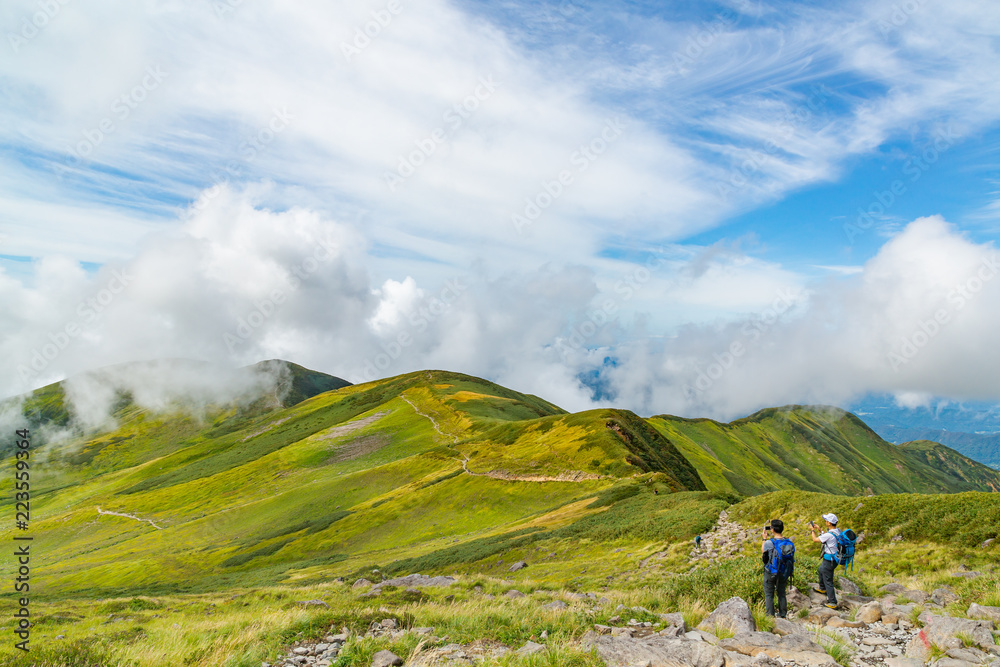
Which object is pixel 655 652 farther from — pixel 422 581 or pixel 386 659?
pixel 422 581

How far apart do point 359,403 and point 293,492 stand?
3018 inches

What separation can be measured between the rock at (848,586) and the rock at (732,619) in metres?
6.98

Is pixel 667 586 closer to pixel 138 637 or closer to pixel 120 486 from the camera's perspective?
pixel 138 637

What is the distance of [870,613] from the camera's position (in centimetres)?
1341

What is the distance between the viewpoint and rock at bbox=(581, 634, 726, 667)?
31.8ft

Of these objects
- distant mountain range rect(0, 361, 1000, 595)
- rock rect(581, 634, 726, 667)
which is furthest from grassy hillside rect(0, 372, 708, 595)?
rock rect(581, 634, 726, 667)

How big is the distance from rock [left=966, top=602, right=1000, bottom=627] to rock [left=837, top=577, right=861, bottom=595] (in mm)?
4249

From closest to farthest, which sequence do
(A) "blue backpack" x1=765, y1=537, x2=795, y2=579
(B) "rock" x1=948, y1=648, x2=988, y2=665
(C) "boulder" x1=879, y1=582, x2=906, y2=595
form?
1. (B) "rock" x1=948, y1=648, x2=988, y2=665
2. (A) "blue backpack" x1=765, y1=537, x2=795, y2=579
3. (C) "boulder" x1=879, y1=582, x2=906, y2=595

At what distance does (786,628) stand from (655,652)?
451cm

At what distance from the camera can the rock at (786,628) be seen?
11.8 metres

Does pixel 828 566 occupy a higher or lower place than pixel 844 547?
lower

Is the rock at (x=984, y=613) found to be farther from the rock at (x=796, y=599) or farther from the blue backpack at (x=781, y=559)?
the blue backpack at (x=781, y=559)

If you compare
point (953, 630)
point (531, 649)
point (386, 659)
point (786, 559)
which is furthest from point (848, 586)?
point (386, 659)

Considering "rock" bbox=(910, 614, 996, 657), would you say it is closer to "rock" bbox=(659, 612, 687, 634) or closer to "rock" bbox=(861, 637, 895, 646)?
"rock" bbox=(861, 637, 895, 646)
